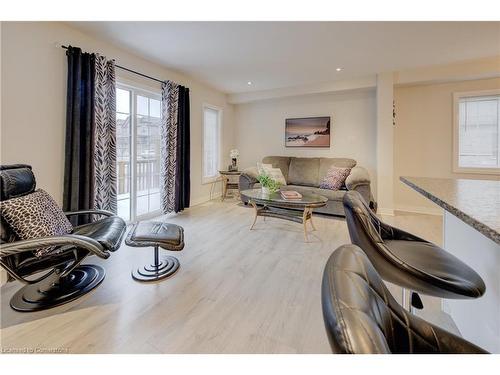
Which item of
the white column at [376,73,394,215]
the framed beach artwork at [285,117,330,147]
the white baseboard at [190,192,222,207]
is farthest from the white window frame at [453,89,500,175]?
the white baseboard at [190,192,222,207]

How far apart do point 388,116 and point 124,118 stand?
426 cm

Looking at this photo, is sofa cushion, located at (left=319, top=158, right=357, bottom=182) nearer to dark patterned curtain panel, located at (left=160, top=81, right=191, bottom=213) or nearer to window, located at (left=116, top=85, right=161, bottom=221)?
dark patterned curtain panel, located at (left=160, top=81, right=191, bottom=213)

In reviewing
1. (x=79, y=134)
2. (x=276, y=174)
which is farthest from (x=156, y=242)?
(x=276, y=174)

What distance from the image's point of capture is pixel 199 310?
5.79 feet

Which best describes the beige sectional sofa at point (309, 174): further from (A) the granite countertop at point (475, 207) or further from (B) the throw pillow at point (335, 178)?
(A) the granite countertop at point (475, 207)

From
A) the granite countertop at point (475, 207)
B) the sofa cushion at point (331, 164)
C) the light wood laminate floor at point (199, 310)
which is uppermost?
the sofa cushion at point (331, 164)

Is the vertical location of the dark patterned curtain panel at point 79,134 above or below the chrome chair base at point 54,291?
above

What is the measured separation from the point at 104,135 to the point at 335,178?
375cm

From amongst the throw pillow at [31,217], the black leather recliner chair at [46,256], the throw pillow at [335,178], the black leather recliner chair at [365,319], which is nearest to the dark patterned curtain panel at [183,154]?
the black leather recliner chair at [46,256]

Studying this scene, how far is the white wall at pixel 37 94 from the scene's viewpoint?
228 cm

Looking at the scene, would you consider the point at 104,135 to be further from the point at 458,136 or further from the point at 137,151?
the point at 458,136

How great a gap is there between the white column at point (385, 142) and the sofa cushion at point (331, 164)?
0.59 metres
